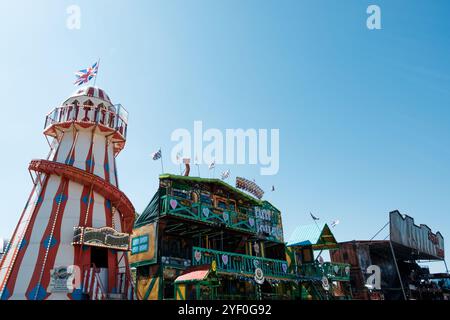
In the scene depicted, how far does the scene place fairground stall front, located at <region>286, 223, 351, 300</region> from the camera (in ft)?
97.8

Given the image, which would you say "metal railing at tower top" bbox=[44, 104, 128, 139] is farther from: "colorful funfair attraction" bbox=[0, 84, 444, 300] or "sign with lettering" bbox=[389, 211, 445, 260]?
"sign with lettering" bbox=[389, 211, 445, 260]

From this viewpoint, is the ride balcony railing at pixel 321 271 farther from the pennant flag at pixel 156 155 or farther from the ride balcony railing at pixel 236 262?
the pennant flag at pixel 156 155

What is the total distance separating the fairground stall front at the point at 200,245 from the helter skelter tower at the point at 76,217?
187cm

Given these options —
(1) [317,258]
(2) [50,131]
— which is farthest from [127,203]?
(1) [317,258]

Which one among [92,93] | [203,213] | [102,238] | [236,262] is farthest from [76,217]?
[236,262]

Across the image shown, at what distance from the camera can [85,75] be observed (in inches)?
949

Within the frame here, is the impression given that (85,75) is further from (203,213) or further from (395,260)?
(395,260)

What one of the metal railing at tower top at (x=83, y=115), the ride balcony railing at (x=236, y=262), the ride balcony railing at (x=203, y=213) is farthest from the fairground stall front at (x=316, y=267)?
the metal railing at tower top at (x=83, y=115)

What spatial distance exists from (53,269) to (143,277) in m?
6.06

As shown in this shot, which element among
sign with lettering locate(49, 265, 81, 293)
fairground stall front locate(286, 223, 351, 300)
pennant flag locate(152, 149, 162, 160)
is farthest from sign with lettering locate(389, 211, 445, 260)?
sign with lettering locate(49, 265, 81, 293)

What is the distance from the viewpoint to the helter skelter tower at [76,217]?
703 inches

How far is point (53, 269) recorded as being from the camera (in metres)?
17.8

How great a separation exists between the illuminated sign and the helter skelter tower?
5 cm
